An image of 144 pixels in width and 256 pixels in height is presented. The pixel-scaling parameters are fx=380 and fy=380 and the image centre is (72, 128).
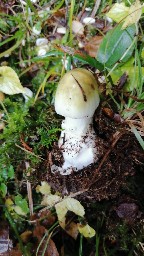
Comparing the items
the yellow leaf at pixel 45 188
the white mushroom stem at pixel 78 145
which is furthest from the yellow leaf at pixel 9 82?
the yellow leaf at pixel 45 188

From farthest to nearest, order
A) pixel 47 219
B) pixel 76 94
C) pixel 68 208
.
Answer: pixel 47 219 < pixel 68 208 < pixel 76 94

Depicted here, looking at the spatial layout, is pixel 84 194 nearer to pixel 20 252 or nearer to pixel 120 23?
pixel 20 252

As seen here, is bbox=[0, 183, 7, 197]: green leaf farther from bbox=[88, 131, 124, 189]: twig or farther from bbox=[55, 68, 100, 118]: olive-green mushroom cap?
bbox=[55, 68, 100, 118]: olive-green mushroom cap

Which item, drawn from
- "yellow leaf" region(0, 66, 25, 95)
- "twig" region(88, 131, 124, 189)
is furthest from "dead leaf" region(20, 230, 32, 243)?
"yellow leaf" region(0, 66, 25, 95)

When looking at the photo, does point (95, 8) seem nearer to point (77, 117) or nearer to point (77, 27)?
point (77, 27)

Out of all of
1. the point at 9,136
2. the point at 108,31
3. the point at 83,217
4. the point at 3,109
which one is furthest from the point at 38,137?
the point at 108,31

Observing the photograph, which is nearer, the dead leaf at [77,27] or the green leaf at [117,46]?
the green leaf at [117,46]

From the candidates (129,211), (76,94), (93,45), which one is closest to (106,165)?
(129,211)

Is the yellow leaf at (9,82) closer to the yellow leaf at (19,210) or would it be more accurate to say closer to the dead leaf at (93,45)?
the dead leaf at (93,45)
